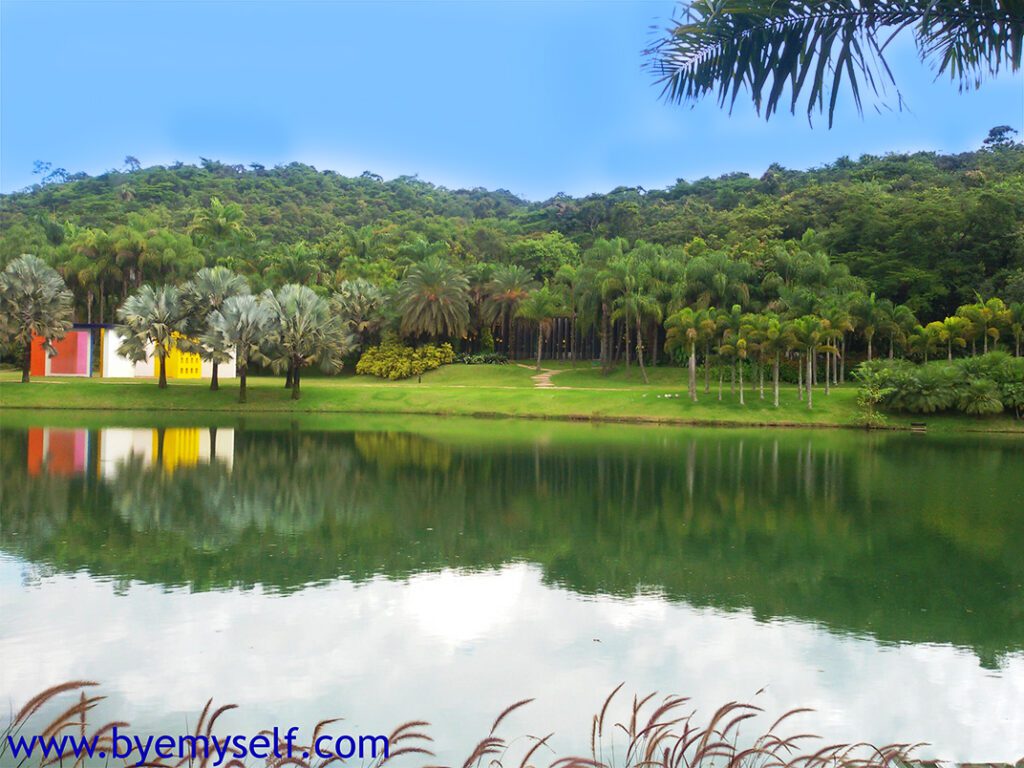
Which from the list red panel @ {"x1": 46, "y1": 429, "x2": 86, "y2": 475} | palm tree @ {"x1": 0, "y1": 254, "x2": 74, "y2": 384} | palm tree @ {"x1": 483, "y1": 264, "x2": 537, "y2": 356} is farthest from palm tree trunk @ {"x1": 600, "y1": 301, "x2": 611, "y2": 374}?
red panel @ {"x1": 46, "y1": 429, "x2": 86, "y2": 475}

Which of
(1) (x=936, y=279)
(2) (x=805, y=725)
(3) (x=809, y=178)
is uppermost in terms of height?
(3) (x=809, y=178)

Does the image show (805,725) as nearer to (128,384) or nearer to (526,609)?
(526,609)

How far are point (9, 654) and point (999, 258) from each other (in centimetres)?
6816

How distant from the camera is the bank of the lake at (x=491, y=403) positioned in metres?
47.0

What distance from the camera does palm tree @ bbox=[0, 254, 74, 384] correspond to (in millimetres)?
52375

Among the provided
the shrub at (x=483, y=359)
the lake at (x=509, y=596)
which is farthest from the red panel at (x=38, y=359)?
the lake at (x=509, y=596)

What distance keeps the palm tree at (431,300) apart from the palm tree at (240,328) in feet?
54.2

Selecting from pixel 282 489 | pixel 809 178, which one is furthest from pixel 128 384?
pixel 809 178

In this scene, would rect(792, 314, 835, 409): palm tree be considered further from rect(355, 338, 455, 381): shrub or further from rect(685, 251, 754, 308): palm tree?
rect(355, 338, 455, 381): shrub

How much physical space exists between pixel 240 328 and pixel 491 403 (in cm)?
1402

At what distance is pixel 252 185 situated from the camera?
398 ft

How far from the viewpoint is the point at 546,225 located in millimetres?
105062

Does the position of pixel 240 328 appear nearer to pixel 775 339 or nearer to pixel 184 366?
pixel 184 366

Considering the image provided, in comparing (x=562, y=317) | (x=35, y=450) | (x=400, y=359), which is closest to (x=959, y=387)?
(x=562, y=317)
